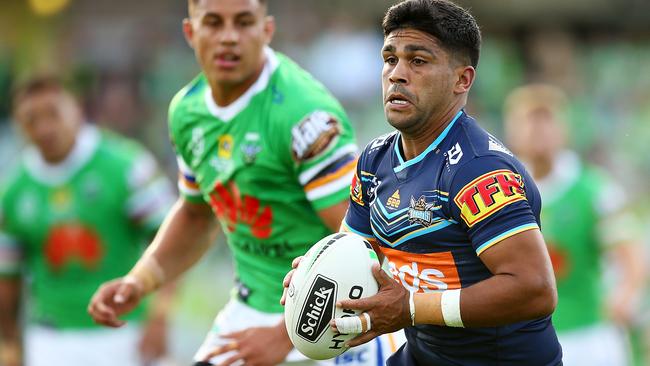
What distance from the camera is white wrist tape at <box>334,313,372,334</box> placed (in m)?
3.96

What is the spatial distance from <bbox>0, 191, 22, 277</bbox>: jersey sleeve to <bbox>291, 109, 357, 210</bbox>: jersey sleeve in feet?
13.6

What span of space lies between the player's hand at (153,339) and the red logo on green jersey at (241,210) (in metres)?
3.11

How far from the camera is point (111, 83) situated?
16.6 m

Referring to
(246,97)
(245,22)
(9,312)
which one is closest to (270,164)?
(246,97)

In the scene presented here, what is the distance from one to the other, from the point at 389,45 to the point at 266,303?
190 cm

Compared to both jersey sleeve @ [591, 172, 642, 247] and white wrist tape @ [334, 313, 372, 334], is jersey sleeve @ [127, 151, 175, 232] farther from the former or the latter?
white wrist tape @ [334, 313, 372, 334]

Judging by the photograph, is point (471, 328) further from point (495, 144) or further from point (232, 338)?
point (232, 338)

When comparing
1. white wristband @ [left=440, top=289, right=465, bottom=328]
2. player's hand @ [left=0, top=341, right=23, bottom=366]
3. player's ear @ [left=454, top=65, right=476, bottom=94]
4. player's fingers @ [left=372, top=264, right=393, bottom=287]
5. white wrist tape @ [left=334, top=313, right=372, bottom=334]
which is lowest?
player's hand @ [left=0, top=341, right=23, bottom=366]

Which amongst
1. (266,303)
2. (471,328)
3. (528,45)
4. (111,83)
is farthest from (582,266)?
(528,45)

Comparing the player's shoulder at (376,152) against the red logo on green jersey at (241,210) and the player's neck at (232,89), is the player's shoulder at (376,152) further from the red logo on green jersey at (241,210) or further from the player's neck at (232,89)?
the player's neck at (232,89)

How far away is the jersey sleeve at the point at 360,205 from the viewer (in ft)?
15.0

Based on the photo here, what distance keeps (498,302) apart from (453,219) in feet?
1.24

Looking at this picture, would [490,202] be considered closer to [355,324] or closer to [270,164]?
[355,324]

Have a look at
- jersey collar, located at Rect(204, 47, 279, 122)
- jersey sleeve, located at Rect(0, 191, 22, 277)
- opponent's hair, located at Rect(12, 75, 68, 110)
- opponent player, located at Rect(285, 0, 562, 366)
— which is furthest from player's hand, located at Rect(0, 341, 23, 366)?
opponent player, located at Rect(285, 0, 562, 366)
